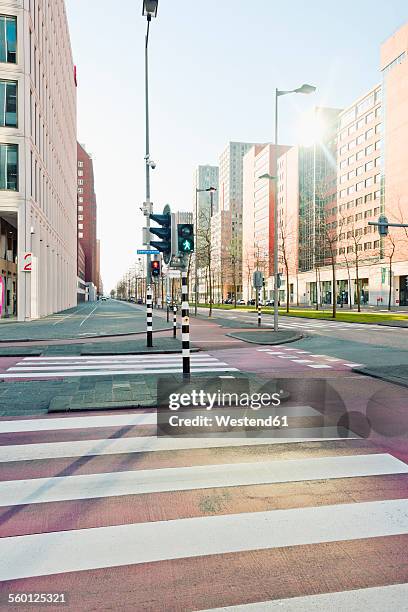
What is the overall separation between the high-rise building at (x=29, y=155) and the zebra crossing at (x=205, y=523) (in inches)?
786

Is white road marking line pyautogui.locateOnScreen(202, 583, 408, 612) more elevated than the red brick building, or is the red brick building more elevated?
the red brick building

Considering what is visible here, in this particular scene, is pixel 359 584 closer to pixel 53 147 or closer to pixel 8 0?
pixel 8 0

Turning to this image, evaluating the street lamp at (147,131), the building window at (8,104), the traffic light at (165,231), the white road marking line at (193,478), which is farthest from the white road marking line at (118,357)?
the building window at (8,104)

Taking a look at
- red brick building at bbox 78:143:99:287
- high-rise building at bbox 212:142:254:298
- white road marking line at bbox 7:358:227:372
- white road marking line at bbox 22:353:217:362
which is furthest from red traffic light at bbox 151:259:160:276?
high-rise building at bbox 212:142:254:298

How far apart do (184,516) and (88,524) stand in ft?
2.36

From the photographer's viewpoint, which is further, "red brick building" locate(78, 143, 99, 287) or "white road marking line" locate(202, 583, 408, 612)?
"red brick building" locate(78, 143, 99, 287)

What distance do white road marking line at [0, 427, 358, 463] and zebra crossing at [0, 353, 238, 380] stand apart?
4.55m

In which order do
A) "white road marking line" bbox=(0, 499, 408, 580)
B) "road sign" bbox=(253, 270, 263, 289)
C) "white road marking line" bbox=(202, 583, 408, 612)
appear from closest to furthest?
"white road marking line" bbox=(202, 583, 408, 612), "white road marking line" bbox=(0, 499, 408, 580), "road sign" bbox=(253, 270, 263, 289)

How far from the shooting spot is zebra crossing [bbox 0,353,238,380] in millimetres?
10414

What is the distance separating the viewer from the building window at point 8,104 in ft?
94.1

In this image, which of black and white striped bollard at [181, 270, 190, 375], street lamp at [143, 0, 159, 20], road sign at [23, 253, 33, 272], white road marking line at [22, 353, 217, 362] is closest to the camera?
black and white striped bollard at [181, 270, 190, 375]

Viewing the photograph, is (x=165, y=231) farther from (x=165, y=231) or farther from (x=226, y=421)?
(x=226, y=421)

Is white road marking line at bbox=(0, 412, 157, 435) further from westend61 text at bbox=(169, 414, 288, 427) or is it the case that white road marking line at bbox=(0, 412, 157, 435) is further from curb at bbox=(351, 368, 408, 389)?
curb at bbox=(351, 368, 408, 389)

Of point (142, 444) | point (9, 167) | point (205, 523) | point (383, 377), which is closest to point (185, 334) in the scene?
point (383, 377)
